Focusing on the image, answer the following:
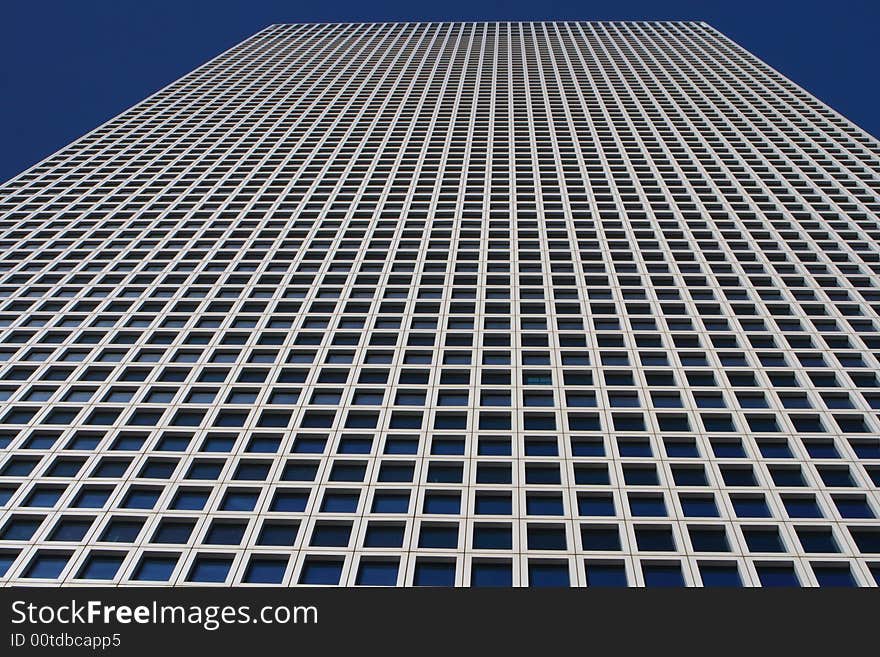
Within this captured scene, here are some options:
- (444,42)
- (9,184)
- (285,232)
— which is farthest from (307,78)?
(285,232)

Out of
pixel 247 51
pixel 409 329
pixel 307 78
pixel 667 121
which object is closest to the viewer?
pixel 409 329

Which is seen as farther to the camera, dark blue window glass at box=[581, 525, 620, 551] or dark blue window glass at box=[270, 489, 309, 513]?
dark blue window glass at box=[270, 489, 309, 513]

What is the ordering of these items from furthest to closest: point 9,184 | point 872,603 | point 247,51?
point 247,51, point 9,184, point 872,603

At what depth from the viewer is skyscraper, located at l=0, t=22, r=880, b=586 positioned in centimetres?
3097

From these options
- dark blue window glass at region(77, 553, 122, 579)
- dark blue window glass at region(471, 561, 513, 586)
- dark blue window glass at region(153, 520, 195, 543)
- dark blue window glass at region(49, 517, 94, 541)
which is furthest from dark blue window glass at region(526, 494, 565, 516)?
dark blue window glass at region(49, 517, 94, 541)

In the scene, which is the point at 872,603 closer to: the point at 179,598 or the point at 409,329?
the point at 179,598

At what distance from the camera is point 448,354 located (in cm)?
4216

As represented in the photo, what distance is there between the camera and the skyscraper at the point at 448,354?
3097cm

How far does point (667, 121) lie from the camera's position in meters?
76.2

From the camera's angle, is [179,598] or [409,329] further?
[409,329]

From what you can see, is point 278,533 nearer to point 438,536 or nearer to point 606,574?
point 438,536

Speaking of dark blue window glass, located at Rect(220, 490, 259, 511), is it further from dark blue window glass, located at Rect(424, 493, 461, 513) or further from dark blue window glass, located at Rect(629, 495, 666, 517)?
dark blue window glass, located at Rect(629, 495, 666, 517)

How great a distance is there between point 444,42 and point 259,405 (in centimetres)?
9008

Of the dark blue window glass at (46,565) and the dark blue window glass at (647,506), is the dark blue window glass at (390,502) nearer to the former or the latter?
the dark blue window glass at (647,506)
